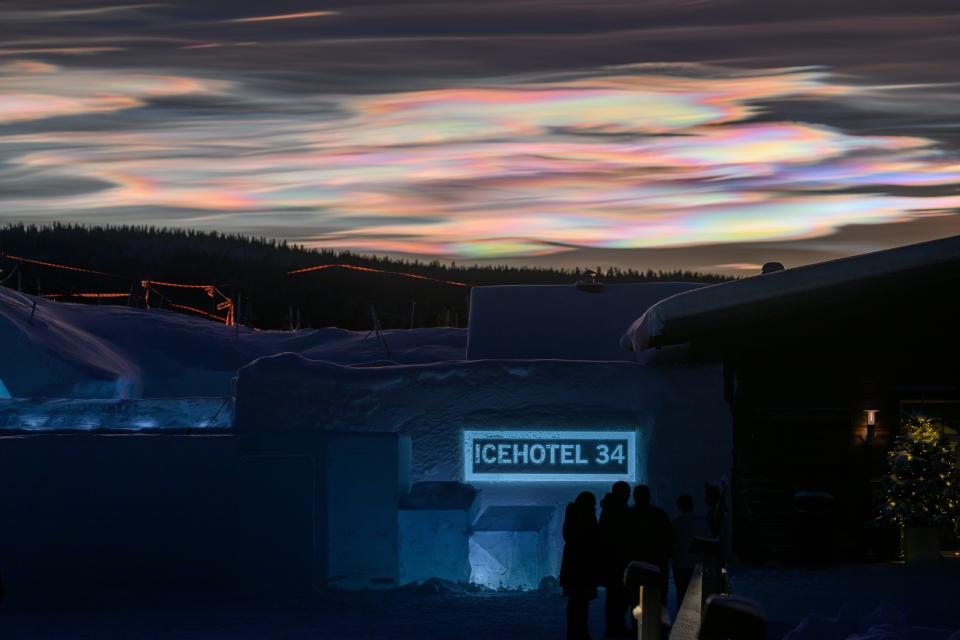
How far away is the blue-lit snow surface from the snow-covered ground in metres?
2.89

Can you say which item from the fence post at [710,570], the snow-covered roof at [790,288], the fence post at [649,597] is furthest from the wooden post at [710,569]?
the snow-covered roof at [790,288]

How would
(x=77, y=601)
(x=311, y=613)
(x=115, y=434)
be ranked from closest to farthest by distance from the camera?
(x=311, y=613), (x=77, y=601), (x=115, y=434)

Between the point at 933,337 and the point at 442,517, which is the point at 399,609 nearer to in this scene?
the point at 442,517

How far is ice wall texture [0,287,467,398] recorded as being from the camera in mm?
27406

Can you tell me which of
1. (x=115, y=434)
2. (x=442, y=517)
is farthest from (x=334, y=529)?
(x=115, y=434)

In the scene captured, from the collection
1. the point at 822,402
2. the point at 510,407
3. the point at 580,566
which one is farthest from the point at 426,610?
the point at 822,402

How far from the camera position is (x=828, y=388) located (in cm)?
1706

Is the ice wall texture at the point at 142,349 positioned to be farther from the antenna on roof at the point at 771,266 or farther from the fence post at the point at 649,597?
the fence post at the point at 649,597

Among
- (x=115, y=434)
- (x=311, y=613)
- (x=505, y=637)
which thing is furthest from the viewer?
(x=115, y=434)

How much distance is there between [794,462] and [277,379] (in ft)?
20.0

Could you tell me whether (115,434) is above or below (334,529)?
above

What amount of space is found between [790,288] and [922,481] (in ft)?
9.06

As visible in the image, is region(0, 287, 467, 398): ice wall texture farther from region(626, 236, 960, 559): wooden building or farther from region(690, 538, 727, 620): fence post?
region(690, 538, 727, 620): fence post

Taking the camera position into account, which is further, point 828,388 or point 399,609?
point 828,388
